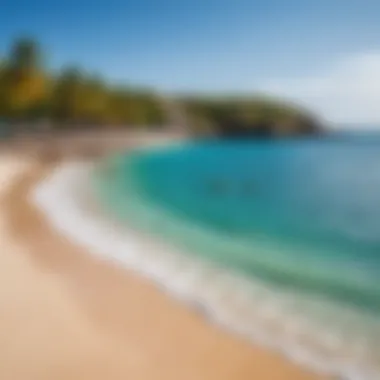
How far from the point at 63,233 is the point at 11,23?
138 centimetres

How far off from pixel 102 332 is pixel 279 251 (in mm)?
1867

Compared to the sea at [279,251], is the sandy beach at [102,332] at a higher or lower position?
lower

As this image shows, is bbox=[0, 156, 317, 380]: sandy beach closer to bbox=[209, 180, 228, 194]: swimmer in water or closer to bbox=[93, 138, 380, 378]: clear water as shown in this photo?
bbox=[93, 138, 380, 378]: clear water

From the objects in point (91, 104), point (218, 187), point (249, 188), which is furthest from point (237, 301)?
point (218, 187)

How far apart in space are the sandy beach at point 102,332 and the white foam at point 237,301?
108mm

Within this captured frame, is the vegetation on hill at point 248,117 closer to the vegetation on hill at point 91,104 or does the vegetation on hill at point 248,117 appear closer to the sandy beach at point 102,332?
the vegetation on hill at point 91,104

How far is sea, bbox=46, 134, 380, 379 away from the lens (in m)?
2.00

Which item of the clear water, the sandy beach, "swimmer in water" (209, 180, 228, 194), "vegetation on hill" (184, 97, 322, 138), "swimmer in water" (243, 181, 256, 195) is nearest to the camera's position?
the sandy beach

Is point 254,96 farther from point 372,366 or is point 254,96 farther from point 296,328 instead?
point 372,366

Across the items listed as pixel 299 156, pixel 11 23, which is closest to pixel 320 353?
pixel 11 23

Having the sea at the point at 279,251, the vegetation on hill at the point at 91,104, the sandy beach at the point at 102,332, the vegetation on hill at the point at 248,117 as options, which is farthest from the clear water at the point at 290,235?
the vegetation on hill at the point at 91,104

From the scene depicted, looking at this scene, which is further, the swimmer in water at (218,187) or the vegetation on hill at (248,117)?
the swimmer in water at (218,187)

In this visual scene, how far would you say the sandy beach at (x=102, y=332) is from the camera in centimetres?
153

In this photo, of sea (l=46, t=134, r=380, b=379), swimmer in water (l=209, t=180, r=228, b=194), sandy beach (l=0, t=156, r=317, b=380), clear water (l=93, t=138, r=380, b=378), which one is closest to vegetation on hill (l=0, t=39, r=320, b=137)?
sea (l=46, t=134, r=380, b=379)
